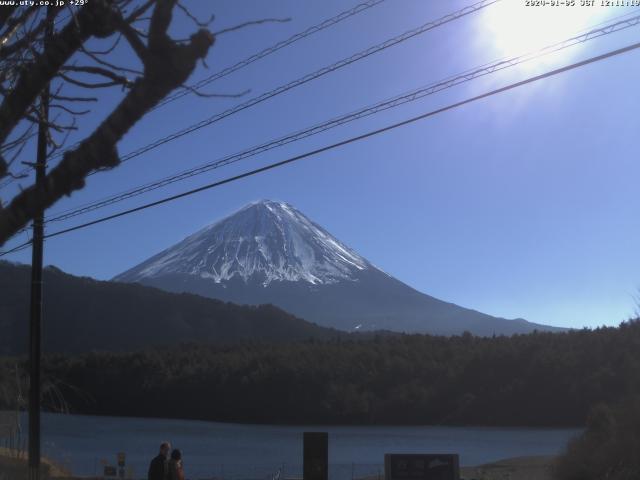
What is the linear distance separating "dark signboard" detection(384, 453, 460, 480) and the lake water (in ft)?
38.7

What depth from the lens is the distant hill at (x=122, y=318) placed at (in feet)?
288

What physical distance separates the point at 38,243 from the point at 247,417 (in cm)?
5204

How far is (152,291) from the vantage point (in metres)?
104

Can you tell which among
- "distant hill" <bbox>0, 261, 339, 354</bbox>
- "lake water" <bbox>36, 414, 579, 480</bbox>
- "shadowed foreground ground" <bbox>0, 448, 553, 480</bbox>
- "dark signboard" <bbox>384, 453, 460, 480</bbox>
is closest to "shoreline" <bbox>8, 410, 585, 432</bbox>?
"lake water" <bbox>36, 414, 579, 480</bbox>

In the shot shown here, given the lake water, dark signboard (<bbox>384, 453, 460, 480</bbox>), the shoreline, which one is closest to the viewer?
dark signboard (<bbox>384, 453, 460, 480</bbox>)

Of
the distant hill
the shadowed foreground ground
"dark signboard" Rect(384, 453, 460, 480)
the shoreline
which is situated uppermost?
the distant hill

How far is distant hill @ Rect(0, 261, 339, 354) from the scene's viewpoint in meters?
87.7

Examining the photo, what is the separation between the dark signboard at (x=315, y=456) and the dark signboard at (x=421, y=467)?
1.38 m

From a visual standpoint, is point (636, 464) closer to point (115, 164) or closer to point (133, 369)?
point (115, 164)

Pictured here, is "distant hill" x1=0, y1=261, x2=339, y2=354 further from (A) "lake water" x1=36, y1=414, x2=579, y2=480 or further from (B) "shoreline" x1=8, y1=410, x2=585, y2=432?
(A) "lake water" x1=36, y1=414, x2=579, y2=480

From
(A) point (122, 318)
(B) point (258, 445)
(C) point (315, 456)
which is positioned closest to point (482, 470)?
(C) point (315, 456)

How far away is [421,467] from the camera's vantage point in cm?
1545

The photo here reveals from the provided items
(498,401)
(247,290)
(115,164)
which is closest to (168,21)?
(115,164)

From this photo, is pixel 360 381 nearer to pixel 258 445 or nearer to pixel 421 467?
pixel 258 445
